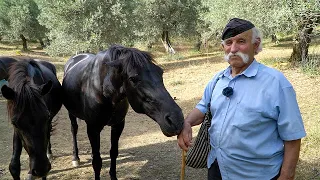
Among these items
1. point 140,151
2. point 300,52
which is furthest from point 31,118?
point 300,52

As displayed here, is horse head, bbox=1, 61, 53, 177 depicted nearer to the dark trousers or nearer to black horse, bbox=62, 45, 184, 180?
black horse, bbox=62, 45, 184, 180

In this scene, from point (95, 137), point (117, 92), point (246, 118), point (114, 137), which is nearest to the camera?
point (246, 118)

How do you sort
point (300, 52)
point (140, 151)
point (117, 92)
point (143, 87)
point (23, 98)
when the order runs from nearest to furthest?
point (143, 87), point (23, 98), point (117, 92), point (140, 151), point (300, 52)

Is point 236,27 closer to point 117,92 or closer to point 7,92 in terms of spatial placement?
point 117,92

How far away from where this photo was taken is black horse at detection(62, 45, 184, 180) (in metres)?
2.42

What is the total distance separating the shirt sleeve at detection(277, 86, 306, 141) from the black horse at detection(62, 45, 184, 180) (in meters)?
0.79

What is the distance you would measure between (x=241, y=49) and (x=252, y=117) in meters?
0.48

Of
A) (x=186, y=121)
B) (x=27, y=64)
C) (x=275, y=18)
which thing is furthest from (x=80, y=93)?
(x=275, y=18)

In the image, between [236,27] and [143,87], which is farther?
[143,87]

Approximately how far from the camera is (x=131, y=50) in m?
2.87

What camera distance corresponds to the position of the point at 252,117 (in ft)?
6.13

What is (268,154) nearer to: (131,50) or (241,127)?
(241,127)

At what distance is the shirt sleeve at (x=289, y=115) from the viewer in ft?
5.85

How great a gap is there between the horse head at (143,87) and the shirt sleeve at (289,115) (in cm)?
79
